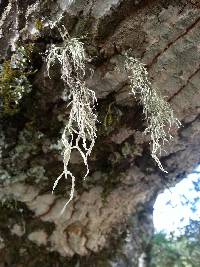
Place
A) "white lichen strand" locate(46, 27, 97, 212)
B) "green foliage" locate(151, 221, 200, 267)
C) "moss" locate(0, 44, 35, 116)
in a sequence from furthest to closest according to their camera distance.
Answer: "green foliage" locate(151, 221, 200, 267) < "moss" locate(0, 44, 35, 116) < "white lichen strand" locate(46, 27, 97, 212)

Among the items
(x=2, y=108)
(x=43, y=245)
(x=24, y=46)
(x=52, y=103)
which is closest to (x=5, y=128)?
(x=2, y=108)

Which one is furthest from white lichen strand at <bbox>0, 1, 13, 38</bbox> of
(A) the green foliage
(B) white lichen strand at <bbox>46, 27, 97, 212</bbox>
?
(A) the green foliage

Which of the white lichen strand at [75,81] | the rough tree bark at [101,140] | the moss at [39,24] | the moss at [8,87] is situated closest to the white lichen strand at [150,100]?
the rough tree bark at [101,140]

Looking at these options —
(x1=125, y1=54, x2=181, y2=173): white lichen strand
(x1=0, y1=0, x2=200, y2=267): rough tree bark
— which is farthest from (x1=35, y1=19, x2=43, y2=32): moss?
(x1=125, y1=54, x2=181, y2=173): white lichen strand

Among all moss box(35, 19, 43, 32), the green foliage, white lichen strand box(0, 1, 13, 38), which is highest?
white lichen strand box(0, 1, 13, 38)

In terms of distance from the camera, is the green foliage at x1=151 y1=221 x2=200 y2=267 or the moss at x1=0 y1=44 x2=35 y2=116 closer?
the moss at x1=0 y1=44 x2=35 y2=116

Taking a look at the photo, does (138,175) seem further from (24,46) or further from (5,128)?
(24,46)

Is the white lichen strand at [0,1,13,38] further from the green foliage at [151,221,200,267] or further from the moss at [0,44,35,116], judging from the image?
the green foliage at [151,221,200,267]

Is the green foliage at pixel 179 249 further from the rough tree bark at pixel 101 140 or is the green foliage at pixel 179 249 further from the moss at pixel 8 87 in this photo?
the moss at pixel 8 87

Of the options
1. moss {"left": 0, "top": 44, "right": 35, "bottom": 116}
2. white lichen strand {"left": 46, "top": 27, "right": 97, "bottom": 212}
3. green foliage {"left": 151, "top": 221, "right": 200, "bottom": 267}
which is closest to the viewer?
white lichen strand {"left": 46, "top": 27, "right": 97, "bottom": 212}

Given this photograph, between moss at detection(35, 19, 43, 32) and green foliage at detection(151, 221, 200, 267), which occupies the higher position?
moss at detection(35, 19, 43, 32)
